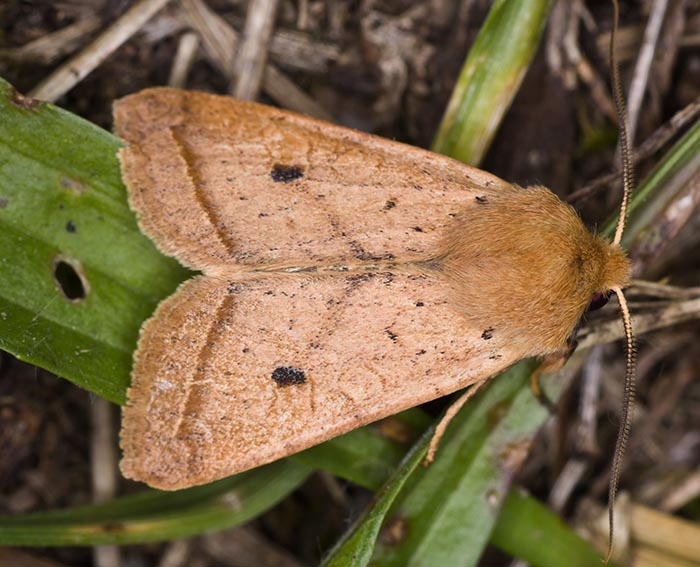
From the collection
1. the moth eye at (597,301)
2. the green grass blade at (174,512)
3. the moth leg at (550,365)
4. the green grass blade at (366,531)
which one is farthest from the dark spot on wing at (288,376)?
the moth eye at (597,301)

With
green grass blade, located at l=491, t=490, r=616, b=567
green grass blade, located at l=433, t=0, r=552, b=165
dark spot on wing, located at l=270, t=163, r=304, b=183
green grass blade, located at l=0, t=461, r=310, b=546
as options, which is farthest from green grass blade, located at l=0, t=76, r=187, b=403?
green grass blade, located at l=491, t=490, r=616, b=567

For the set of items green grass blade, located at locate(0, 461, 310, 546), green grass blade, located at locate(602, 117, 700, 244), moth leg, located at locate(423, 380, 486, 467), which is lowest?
green grass blade, located at locate(0, 461, 310, 546)

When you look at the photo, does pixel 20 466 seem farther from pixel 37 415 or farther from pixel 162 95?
pixel 162 95

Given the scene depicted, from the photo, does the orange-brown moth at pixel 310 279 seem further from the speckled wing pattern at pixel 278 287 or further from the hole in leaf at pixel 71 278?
the hole in leaf at pixel 71 278

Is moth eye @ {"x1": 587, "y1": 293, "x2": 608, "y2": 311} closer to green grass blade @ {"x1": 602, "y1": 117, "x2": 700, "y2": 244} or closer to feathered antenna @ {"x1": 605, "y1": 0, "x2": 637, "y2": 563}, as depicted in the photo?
feathered antenna @ {"x1": 605, "y1": 0, "x2": 637, "y2": 563}

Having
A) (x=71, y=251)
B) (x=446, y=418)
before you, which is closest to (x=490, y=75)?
(x=446, y=418)

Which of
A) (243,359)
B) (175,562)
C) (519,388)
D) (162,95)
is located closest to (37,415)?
(175,562)

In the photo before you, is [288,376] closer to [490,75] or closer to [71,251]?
[71,251]

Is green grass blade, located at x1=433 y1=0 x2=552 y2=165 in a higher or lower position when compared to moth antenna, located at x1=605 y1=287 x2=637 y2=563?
higher
